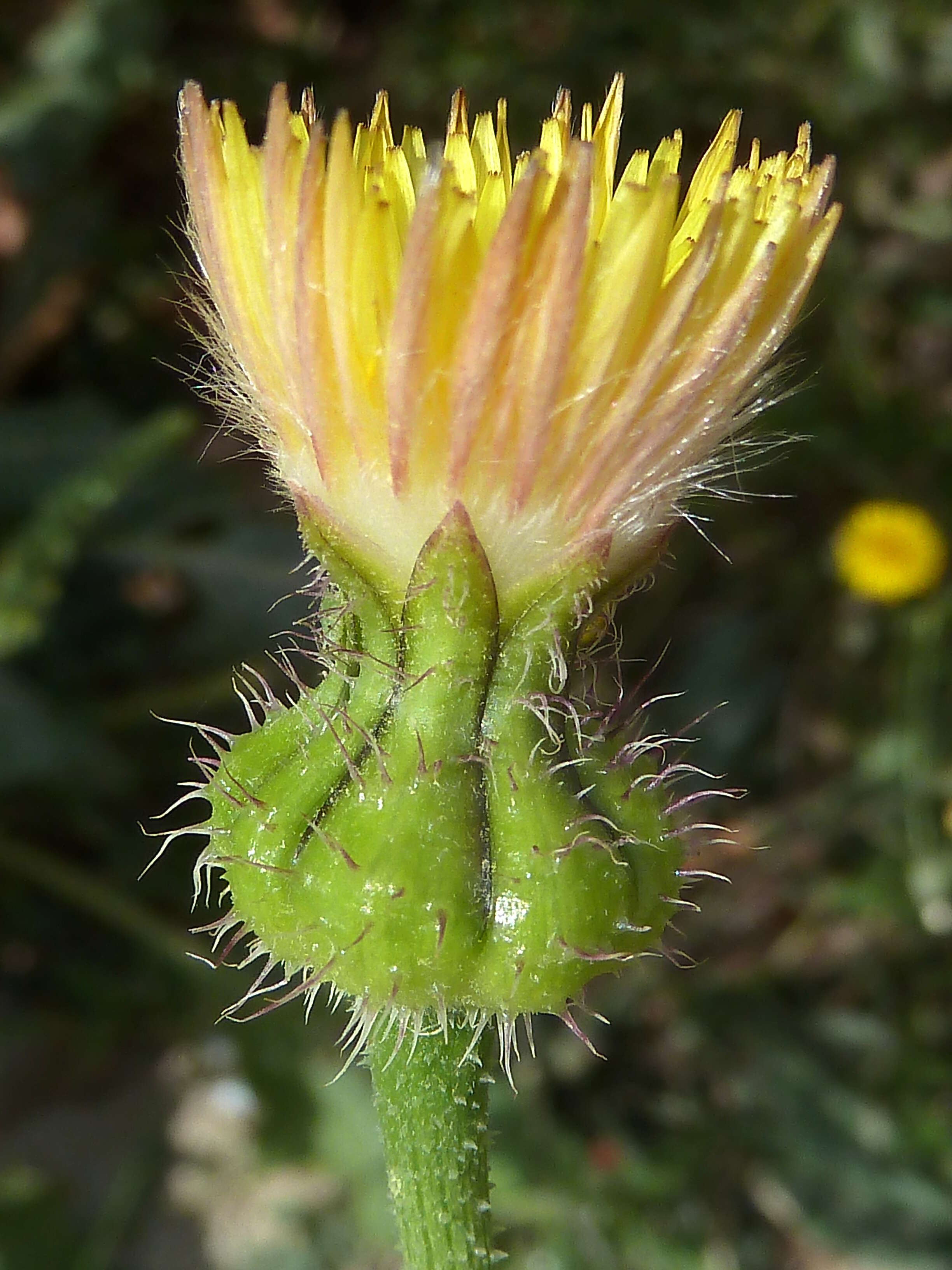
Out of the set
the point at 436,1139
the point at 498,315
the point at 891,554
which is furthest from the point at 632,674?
the point at 498,315

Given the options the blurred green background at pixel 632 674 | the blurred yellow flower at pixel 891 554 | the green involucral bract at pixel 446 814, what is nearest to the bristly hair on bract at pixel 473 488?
the green involucral bract at pixel 446 814

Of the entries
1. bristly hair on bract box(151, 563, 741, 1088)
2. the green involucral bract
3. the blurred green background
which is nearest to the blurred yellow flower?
the blurred green background

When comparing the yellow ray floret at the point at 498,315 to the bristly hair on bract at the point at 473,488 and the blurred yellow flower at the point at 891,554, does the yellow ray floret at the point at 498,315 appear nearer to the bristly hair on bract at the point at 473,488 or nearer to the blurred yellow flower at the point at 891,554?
the bristly hair on bract at the point at 473,488

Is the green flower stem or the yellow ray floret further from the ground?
the yellow ray floret

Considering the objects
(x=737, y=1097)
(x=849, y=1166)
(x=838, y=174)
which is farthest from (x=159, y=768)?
(x=838, y=174)

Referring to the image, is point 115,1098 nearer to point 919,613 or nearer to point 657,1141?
point 657,1141

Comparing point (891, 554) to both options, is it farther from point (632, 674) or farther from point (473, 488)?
point (473, 488)

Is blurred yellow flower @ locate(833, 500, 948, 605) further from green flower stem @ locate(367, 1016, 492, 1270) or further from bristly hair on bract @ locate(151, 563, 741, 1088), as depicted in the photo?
green flower stem @ locate(367, 1016, 492, 1270)
